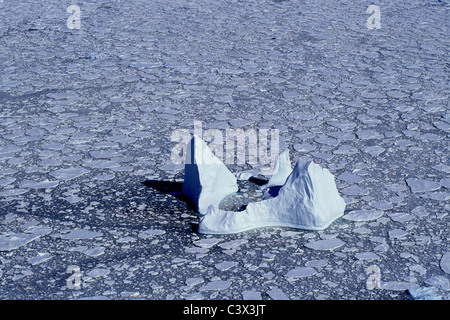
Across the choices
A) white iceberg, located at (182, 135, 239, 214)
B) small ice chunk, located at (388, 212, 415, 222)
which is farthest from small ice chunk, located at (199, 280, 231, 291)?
small ice chunk, located at (388, 212, 415, 222)

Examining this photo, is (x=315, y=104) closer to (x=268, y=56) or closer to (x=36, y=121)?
(x=268, y=56)

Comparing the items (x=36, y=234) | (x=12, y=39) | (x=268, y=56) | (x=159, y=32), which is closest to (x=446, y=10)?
(x=268, y=56)

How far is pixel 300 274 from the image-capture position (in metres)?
3.03

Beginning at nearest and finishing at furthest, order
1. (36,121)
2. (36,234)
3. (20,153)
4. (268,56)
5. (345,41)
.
→ (36,234) < (20,153) < (36,121) < (268,56) < (345,41)

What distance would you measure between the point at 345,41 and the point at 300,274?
426 centimetres

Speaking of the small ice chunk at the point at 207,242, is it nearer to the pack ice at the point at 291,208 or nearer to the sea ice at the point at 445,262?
the pack ice at the point at 291,208

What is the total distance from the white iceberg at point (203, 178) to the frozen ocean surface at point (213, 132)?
7 cm

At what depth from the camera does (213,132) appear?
470 cm

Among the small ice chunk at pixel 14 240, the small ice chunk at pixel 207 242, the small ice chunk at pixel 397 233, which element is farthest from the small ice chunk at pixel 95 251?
the small ice chunk at pixel 397 233

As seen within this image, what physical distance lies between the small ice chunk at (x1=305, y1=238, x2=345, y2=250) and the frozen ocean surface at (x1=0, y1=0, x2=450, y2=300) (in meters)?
0.01

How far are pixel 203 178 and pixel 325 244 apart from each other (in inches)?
30.6

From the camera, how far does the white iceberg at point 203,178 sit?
3.64m

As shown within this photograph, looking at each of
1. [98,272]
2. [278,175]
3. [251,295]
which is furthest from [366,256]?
[98,272]

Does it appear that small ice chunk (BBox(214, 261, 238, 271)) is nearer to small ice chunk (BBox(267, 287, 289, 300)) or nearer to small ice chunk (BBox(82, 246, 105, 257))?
small ice chunk (BBox(267, 287, 289, 300))
